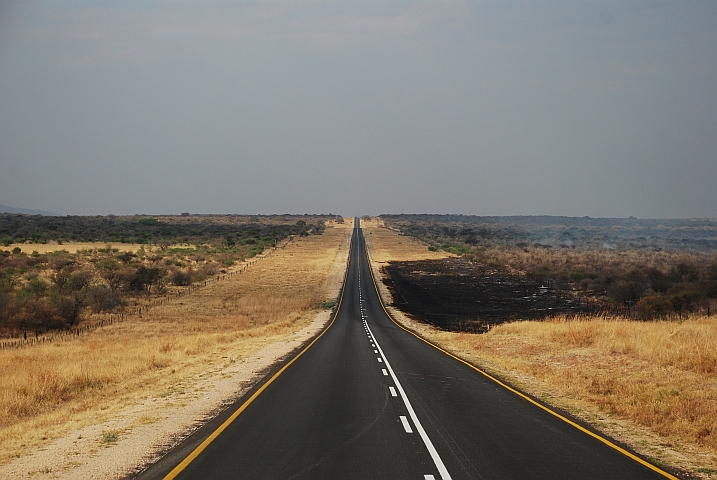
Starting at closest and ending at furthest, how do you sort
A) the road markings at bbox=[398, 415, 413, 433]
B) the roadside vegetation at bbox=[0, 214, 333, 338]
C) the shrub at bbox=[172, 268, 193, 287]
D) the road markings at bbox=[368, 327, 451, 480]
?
1. the road markings at bbox=[368, 327, 451, 480]
2. the road markings at bbox=[398, 415, 413, 433]
3. the roadside vegetation at bbox=[0, 214, 333, 338]
4. the shrub at bbox=[172, 268, 193, 287]

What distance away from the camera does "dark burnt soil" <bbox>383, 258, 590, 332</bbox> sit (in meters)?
49.7

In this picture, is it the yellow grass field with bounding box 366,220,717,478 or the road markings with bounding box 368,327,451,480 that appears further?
the yellow grass field with bounding box 366,220,717,478

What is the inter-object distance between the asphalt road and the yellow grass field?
1.05m

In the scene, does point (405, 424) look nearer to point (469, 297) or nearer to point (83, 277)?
point (83, 277)

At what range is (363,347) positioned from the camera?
27.3 meters

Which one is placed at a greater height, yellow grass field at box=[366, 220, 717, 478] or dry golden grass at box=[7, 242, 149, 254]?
yellow grass field at box=[366, 220, 717, 478]

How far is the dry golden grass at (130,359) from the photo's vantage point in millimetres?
13954

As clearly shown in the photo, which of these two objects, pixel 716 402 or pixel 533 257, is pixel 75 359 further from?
pixel 533 257

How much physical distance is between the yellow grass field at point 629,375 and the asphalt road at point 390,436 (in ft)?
3.43

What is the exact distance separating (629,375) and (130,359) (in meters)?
18.6

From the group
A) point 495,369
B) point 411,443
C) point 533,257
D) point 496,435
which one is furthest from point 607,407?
point 533,257

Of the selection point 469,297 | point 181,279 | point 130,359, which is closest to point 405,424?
point 130,359

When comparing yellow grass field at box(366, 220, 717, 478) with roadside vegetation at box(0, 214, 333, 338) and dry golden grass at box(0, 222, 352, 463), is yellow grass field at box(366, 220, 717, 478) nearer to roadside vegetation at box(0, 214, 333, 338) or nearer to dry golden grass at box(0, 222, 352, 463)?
dry golden grass at box(0, 222, 352, 463)

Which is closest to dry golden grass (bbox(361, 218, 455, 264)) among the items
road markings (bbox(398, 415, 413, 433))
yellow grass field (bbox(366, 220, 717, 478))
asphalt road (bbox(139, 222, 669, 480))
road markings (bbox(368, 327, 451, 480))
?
yellow grass field (bbox(366, 220, 717, 478))
